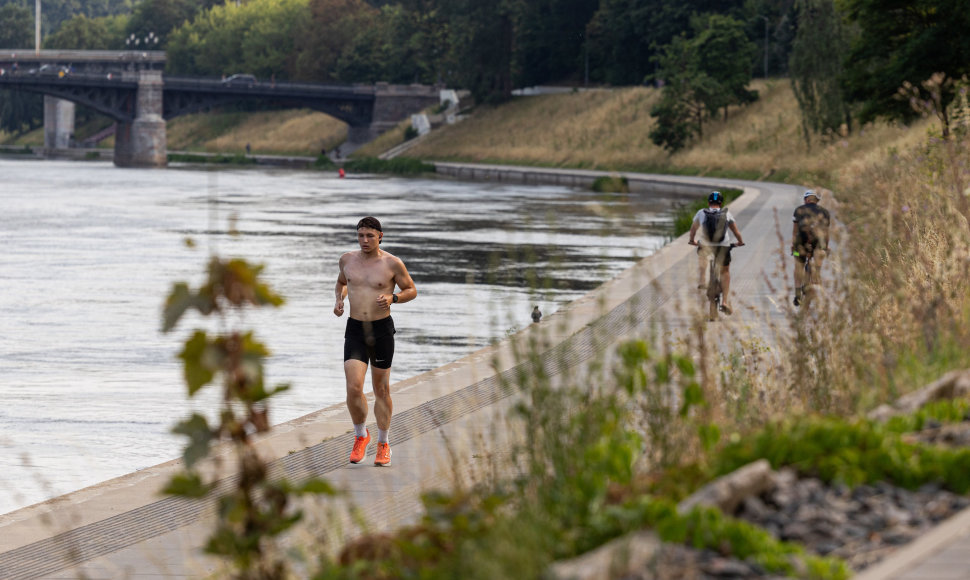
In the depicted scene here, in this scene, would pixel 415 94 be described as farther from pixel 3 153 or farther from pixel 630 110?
pixel 3 153

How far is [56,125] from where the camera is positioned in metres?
136

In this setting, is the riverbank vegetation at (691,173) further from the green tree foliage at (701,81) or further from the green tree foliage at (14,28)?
the green tree foliage at (14,28)

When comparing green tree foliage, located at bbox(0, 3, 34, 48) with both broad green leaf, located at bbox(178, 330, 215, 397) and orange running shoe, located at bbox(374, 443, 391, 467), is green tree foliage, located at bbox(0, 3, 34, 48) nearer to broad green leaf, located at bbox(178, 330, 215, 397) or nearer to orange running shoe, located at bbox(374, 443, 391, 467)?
orange running shoe, located at bbox(374, 443, 391, 467)

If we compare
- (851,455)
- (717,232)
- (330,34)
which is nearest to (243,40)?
(330,34)

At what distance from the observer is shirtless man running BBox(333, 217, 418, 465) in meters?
9.75

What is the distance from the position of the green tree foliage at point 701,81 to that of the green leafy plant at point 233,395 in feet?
213

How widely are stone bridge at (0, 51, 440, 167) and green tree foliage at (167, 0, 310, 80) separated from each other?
77.1 ft

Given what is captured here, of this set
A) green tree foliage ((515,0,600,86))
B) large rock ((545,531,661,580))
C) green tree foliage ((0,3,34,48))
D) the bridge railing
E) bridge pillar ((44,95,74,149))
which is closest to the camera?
large rock ((545,531,661,580))

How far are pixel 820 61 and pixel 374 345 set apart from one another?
45.5 m

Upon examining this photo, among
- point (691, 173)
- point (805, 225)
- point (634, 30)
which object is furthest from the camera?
point (634, 30)

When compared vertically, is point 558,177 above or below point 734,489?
below

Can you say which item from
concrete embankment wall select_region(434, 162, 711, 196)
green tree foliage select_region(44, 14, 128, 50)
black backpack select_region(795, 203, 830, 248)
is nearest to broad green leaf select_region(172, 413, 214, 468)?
black backpack select_region(795, 203, 830, 248)

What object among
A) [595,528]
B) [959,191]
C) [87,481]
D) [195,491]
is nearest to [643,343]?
[595,528]

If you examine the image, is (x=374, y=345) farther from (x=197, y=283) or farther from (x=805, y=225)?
(x=197, y=283)
